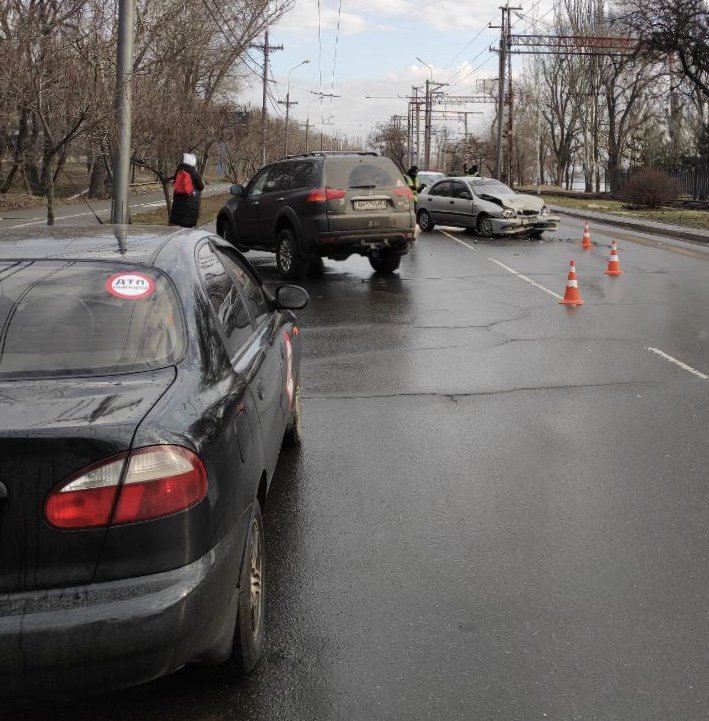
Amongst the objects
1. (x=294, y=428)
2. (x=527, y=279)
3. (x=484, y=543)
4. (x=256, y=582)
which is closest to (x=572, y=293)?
(x=527, y=279)

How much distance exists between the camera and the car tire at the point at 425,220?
82.3 ft

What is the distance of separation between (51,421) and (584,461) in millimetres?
3817

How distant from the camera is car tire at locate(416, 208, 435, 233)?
25078 mm

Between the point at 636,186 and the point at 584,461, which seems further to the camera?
the point at 636,186

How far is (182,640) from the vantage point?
2.51m

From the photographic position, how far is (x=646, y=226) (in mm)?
26125

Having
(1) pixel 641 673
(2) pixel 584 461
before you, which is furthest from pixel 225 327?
(2) pixel 584 461

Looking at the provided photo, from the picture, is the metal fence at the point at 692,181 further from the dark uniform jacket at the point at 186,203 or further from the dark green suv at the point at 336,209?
the dark green suv at the point at 336,209

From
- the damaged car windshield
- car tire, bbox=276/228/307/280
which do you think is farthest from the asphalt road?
the damaged car windshield

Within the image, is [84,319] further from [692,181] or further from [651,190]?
[692,181]

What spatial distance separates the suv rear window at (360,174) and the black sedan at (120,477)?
10.7 m

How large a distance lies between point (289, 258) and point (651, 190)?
26.0 metres

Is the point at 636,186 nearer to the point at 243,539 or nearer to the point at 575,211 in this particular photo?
the point at 575,211

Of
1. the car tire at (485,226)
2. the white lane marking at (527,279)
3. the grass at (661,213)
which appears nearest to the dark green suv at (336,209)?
the white lane marking at (527,279)
